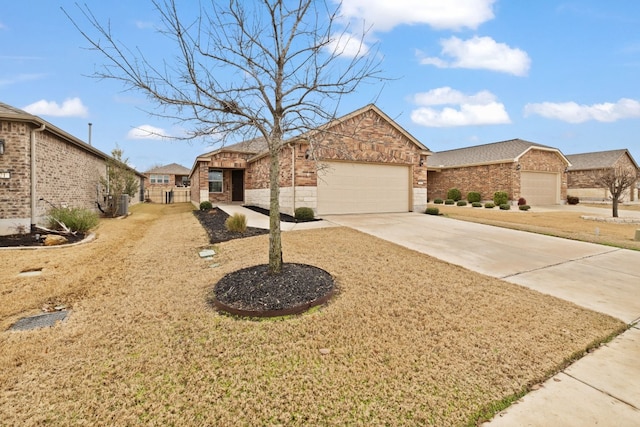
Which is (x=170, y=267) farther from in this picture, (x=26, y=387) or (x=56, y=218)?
(x=56, y=218)

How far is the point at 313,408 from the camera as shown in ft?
6.86

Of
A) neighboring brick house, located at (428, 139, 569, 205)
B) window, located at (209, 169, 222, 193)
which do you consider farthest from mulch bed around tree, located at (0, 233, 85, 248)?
neighboring brick house, located at (428, 139, 569, 205)

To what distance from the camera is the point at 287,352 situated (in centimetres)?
281

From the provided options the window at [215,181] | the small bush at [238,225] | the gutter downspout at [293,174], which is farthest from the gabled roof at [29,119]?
the window at [215,181]

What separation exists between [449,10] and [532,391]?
812cm

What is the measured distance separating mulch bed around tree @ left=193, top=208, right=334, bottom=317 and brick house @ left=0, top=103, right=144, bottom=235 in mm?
8663

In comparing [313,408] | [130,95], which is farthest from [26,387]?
[130,95]

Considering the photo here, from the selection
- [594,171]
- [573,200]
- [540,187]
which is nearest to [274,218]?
[540,187]

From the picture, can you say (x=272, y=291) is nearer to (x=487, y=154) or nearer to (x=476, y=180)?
(x=476, y=180)

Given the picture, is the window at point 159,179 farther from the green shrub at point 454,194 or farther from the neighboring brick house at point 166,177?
the green shrub at point 454,194

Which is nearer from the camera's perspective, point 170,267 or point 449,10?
point 170,267

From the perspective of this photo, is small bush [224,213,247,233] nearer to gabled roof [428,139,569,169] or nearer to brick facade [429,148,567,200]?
brick facade [429,148,567,200]

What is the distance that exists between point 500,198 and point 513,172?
2419 mm

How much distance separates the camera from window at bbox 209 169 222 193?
22.9 m
